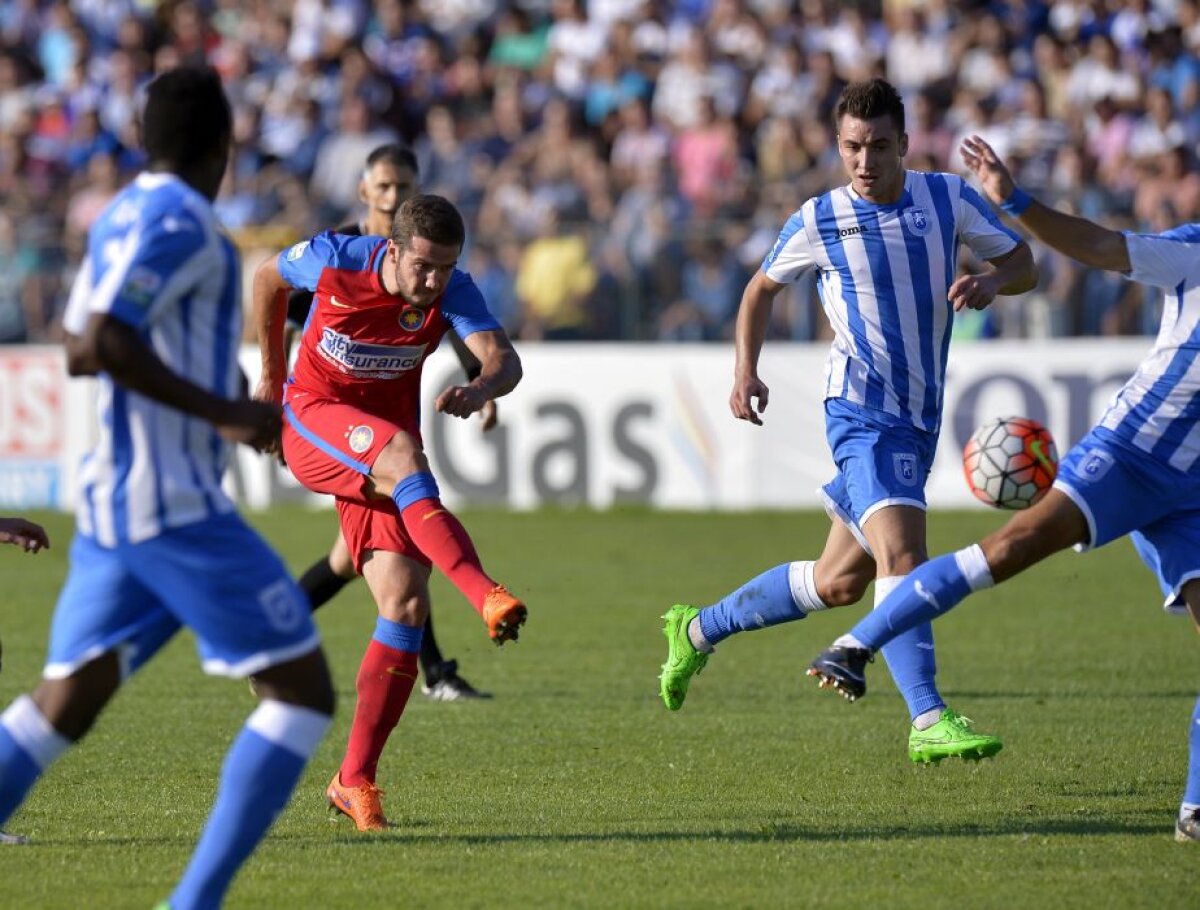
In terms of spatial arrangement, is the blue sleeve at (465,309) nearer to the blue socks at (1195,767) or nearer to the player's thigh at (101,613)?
the player's thigh at (101,613)

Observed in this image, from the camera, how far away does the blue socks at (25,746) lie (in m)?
4.99

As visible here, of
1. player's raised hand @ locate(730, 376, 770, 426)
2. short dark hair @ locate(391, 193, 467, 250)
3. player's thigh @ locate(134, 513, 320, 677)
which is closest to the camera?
player's thigh @ locate(134, 513, 320, 677)

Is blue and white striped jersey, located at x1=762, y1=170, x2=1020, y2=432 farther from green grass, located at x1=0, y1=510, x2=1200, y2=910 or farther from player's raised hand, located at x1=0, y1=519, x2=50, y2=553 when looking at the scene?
player's raised hand, located at x1=0, y1=519, x2=50, y2=553

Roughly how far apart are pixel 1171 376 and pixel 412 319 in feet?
9.05

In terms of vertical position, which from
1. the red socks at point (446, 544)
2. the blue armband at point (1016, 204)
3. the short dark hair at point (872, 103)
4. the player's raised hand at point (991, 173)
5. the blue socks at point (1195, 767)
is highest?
the short dark hair at point (872, 103)

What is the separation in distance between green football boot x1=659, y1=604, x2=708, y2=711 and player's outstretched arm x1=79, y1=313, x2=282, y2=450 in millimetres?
3497

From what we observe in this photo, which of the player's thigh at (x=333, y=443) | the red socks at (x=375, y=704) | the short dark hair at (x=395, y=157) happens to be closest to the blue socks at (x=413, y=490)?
the player's thigh at (x=333, y=443)

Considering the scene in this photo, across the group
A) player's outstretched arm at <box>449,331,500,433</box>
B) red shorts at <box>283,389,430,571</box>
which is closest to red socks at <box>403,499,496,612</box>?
red shorts at <box>283,389,430,571</box>

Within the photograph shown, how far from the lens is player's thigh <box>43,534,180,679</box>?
4.86 metres

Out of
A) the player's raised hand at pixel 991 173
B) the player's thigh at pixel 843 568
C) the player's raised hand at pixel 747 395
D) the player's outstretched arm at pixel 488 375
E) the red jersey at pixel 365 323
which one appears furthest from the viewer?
the player's thigh at pixel 843 568

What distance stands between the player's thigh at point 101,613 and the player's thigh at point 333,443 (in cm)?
184

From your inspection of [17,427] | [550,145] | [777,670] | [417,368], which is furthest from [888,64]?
[417,368]

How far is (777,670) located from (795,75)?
11.5 metres

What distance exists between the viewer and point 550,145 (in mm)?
20281
